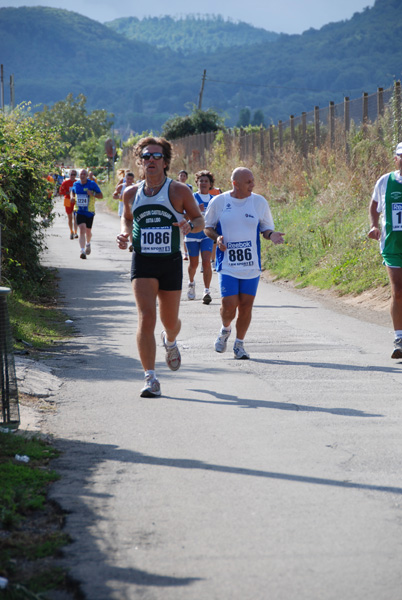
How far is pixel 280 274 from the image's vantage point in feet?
64.4

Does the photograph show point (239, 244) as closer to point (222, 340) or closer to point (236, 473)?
point (222, 340)

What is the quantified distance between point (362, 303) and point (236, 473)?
9695 mm

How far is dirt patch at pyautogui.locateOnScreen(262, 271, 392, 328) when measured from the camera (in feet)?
43.5

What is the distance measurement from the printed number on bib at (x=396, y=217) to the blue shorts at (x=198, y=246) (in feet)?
20.8

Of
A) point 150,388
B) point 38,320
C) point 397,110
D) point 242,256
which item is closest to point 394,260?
point 242,256

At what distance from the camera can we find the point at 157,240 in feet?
25.0

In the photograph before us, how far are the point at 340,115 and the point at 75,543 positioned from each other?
2309cm

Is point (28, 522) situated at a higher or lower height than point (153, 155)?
lower

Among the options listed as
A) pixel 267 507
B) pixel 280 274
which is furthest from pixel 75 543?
pixel 280 274

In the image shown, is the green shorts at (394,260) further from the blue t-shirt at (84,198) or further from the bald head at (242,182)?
the blue t-shirt at (84,198)

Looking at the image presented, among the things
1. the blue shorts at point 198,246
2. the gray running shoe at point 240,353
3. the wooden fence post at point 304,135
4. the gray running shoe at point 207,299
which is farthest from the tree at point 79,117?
the gray running shoe at point 240,353

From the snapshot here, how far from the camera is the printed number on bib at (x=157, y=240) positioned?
7598mm

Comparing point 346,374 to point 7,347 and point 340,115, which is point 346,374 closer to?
point 7,347

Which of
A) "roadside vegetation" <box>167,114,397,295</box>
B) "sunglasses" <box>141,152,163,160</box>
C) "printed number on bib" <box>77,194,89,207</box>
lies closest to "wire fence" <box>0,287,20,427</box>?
"sunglasses" <box>141,152,163,160</box>
